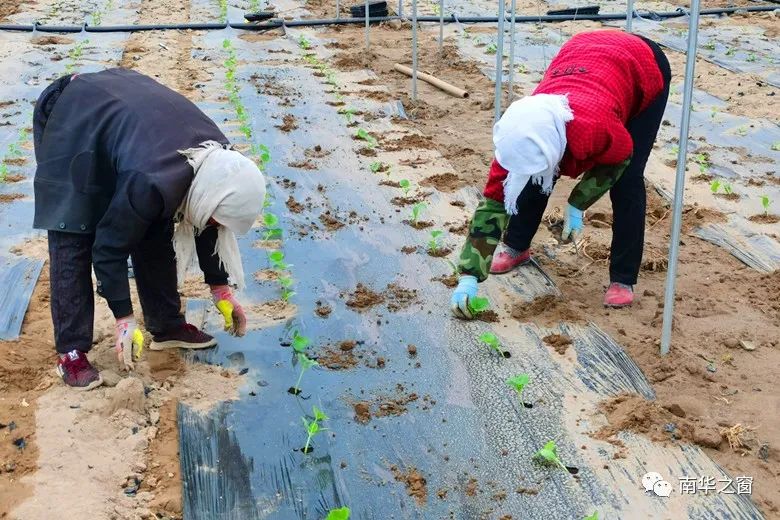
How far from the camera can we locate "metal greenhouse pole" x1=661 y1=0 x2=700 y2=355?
262cm

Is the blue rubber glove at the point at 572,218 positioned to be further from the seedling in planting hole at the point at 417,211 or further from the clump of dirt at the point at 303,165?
the clump of dirt at the point at 303,165

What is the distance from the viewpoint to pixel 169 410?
2.68m

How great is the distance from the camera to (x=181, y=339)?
9.83 feet

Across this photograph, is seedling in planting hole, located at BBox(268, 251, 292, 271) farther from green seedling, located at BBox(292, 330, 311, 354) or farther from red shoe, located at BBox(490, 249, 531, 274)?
red shoe, located at BBox(490, 249, 531, 274)

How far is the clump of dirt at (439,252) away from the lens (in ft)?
12.5

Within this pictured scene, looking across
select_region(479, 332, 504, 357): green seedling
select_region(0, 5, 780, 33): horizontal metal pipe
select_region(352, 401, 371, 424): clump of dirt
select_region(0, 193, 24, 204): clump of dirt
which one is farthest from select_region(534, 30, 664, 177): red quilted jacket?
select_region(0, 5, 780, 33): horizontal metal pipe

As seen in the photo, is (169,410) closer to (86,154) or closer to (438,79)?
(86,154)


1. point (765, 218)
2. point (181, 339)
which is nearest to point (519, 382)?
point (181, 339)

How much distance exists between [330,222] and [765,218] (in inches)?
94.1

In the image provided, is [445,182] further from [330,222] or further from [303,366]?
[303,366]

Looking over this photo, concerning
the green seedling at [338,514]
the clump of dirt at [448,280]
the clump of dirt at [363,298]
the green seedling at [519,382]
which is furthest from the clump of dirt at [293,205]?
the green seedling at [338,514]

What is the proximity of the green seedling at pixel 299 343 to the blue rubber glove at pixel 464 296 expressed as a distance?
629 mm

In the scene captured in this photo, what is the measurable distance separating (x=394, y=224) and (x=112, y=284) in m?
1.96

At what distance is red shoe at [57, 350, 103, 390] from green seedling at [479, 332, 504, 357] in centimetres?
142
